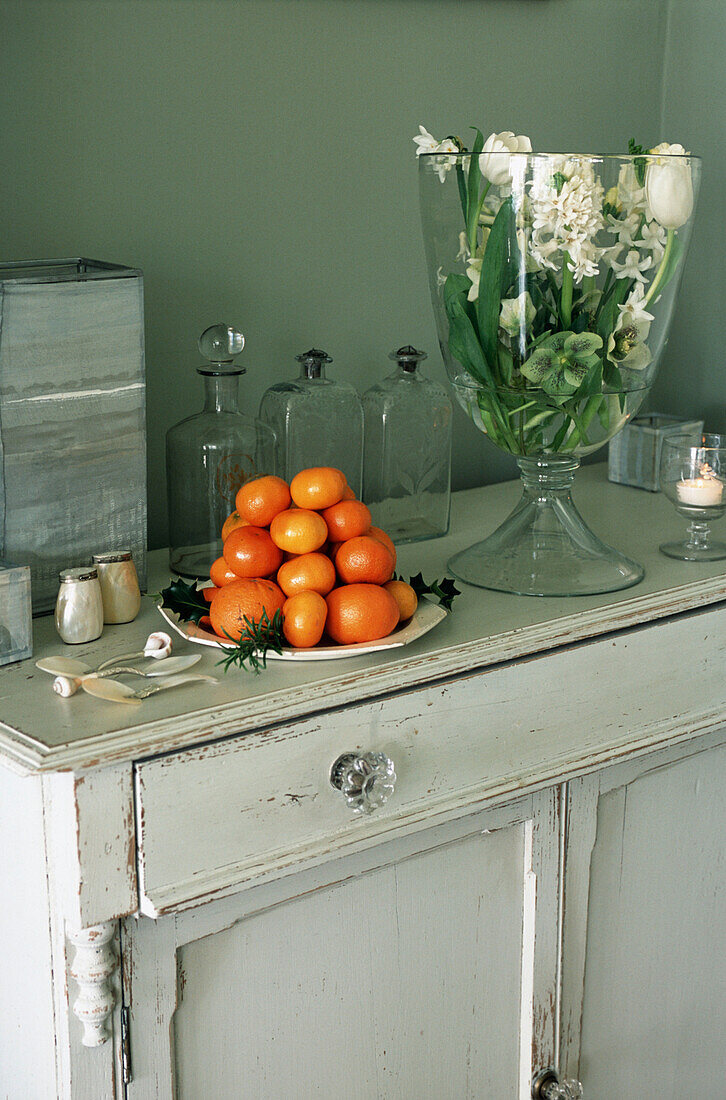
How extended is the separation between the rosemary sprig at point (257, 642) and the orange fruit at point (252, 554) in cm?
5

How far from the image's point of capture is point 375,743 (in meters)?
0.92

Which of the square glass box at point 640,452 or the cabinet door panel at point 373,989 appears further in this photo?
the square glass box at point 640,452

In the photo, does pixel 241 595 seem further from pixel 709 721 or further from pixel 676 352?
pixel 676 352

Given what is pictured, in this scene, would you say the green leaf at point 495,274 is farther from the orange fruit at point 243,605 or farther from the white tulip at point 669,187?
the orange fruit at point 243,605

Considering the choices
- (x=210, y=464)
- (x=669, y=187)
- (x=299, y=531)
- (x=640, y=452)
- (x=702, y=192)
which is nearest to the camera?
(x=299, y=531)

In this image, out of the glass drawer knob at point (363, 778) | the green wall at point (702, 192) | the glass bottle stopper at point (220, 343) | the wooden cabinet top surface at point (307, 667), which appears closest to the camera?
the wooden cabinet top surface at point (307, 667)

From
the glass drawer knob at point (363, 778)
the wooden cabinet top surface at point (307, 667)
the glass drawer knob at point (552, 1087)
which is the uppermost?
the wooden cabinet top surface at point (307, 667)

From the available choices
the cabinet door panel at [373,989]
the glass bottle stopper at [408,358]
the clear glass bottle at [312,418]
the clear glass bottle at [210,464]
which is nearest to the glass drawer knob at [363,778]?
the cabinet door panel at [373,989]

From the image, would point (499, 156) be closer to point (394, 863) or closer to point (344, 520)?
point (344, 520)

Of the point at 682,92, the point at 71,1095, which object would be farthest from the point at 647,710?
the point at 682,92

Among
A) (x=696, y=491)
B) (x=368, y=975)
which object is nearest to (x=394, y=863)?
(x=368, y=975)

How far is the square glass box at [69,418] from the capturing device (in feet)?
3.14

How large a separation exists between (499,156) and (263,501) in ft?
1.28

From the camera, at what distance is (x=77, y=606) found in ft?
3.15
